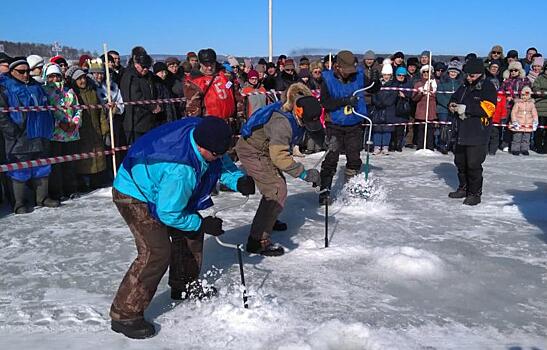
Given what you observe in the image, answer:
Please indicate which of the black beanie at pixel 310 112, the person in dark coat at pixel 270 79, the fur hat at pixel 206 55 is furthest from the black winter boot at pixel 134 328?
the person in dark coat at pixel 270 79

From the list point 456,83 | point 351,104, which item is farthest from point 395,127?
point 351,104

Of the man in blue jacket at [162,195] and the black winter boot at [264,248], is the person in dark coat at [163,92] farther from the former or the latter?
the man in blue jacket at [162,195]

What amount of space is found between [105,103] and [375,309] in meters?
5.22

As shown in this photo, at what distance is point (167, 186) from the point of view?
2.79m

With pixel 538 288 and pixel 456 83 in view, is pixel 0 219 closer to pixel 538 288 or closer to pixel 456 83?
pixel 538 288

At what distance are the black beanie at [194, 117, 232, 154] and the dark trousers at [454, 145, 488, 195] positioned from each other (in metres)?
4.36

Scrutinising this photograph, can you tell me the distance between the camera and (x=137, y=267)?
122 inches

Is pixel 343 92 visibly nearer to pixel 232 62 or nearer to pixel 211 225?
pixel 211 225

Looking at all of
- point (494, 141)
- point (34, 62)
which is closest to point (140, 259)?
point (34, 62)

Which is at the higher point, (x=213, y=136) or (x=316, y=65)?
(x=316, y=65)

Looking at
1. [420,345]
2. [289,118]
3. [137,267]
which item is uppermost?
[289,118]

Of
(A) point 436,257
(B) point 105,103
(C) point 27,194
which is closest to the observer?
(A) point 436,257

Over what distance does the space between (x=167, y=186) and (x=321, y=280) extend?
179 cm

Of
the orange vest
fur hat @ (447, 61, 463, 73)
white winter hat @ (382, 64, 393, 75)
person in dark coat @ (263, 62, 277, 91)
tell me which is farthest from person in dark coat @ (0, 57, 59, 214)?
fur hat @ (447, 61, 463, 73)
